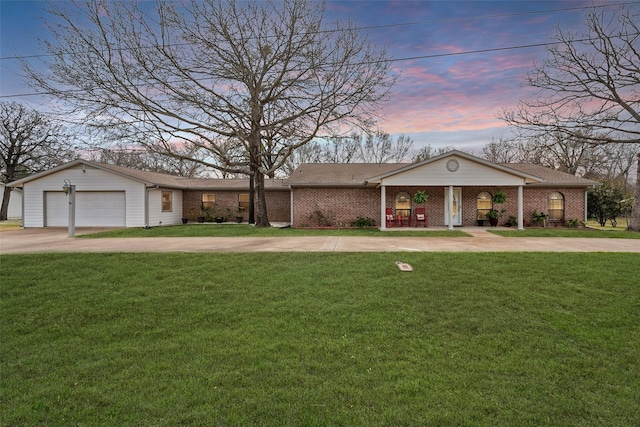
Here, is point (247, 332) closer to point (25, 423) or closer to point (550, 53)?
point (25, 423)

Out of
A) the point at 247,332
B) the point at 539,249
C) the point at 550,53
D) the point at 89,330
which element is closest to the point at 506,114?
the point at 550,53

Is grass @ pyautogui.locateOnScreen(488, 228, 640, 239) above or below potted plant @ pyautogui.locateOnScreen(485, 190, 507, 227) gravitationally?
below

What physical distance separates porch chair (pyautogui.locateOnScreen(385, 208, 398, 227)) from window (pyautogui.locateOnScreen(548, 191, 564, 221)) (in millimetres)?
8278

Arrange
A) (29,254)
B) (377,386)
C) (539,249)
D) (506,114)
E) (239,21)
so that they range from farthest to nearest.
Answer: (239,21) → (506,114) → (539,249) → (29,254) → (377,386)

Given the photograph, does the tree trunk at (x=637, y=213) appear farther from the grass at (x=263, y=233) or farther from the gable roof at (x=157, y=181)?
the gable roof at (x=157, y=181)

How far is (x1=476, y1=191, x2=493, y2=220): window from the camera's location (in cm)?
1775

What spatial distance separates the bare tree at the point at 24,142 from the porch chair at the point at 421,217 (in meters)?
28.4

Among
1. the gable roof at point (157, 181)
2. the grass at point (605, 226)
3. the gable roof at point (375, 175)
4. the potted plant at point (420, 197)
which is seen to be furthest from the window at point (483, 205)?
the gable roof at point (157, 181)

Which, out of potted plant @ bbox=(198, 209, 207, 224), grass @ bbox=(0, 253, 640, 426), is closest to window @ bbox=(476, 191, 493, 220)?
grass @ bbox=(0, 253, 640, 426)

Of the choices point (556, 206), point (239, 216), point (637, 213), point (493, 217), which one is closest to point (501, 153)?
A: point (556, 206)

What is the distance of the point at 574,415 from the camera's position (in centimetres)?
273

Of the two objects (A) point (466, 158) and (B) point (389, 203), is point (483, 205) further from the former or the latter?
(B) point (389, 203)

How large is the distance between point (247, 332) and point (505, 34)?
12649 mm

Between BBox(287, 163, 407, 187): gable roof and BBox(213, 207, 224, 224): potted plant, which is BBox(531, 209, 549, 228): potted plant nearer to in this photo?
BBox(287, 163, 407, 187): gable roof
